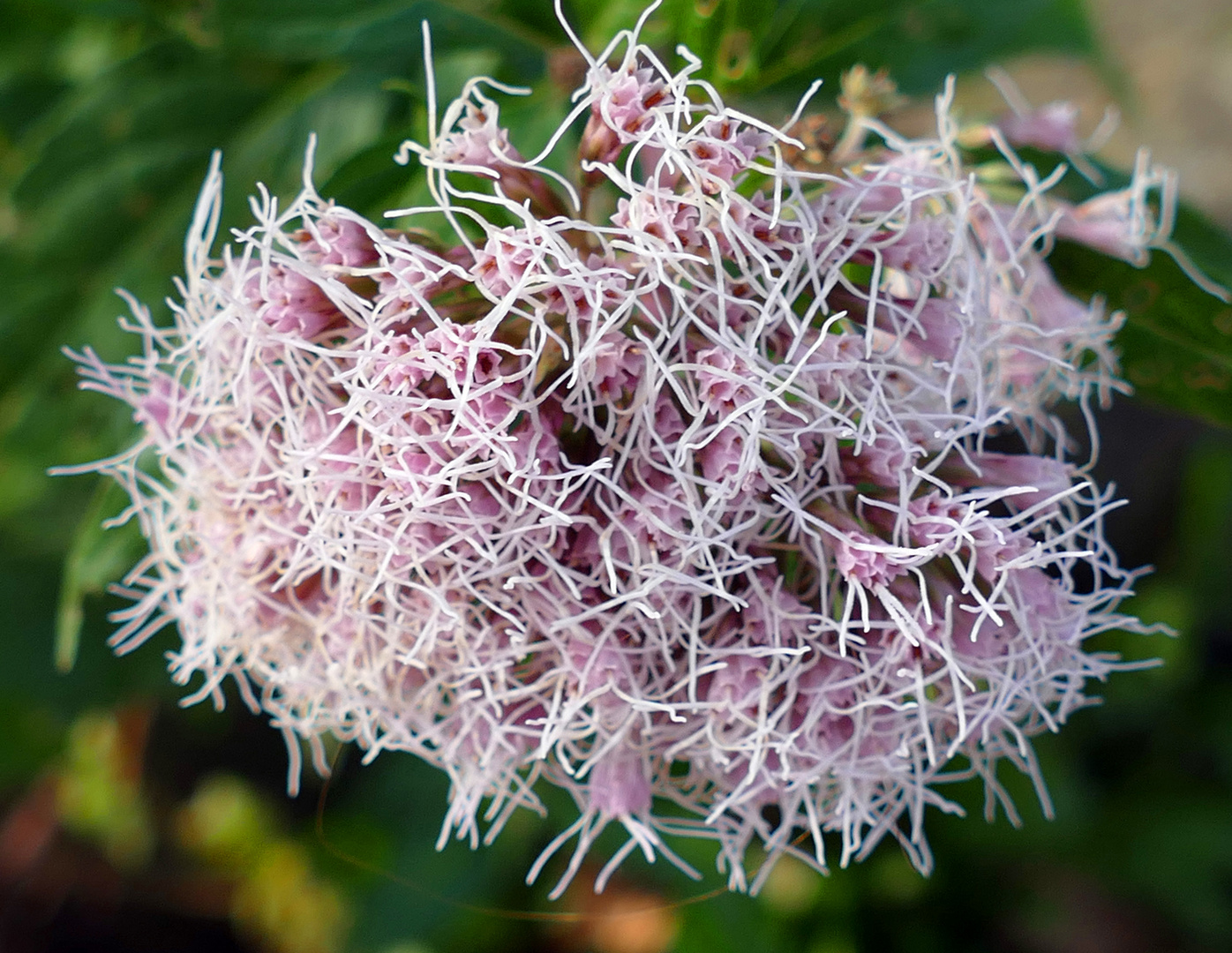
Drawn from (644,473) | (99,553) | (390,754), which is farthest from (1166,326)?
(390,754)

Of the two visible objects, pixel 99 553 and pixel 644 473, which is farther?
pixel 99 553

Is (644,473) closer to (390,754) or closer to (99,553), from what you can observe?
(99,553)

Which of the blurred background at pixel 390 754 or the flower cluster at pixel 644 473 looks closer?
the flower cluster at pixel 644 473

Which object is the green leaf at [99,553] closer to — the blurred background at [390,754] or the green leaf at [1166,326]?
the blurred background at [390,754]

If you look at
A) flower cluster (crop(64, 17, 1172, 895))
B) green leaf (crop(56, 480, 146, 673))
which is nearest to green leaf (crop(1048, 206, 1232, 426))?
flower cluster (crop(64, 17, 1172, 895))

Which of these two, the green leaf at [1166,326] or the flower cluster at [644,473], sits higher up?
Result: the green leaf at [1166,326]

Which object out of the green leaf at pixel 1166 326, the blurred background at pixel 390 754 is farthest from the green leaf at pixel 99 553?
the green leaf at pixel 1166 326

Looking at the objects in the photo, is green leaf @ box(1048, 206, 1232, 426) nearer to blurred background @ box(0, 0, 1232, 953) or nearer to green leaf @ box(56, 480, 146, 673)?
blurred background @ box(0, 0, 1232, 953)
